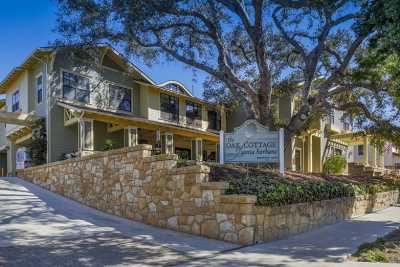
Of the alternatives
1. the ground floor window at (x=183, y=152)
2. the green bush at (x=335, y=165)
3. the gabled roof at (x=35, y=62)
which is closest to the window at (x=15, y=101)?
the gabled roof at (x=35, y=62)

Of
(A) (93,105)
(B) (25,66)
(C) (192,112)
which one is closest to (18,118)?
(B) (25,66)

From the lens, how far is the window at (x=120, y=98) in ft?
74.6

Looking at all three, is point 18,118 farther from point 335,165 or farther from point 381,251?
point 335,165

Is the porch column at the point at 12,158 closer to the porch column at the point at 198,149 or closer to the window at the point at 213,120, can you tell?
the porch column at the point at 198,149

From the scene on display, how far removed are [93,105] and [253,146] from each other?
42.5 ft

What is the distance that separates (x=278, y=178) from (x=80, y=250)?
569cm

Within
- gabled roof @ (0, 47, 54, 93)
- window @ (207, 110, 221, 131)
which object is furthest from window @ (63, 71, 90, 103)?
window @ (207, 110, 221, 131)

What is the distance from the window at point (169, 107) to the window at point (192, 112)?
3.68ft

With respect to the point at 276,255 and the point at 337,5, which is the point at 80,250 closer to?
the point at 276,255

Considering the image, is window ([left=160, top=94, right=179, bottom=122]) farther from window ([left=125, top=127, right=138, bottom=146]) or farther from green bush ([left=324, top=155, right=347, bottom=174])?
green bush ([left=324, top=155, right=347, bottom=174])

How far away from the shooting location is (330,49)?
1536cm

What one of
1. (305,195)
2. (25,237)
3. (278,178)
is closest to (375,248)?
(305,195)

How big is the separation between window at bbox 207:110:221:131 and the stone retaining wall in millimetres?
15317

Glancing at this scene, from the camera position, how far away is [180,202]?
32.6 ft
